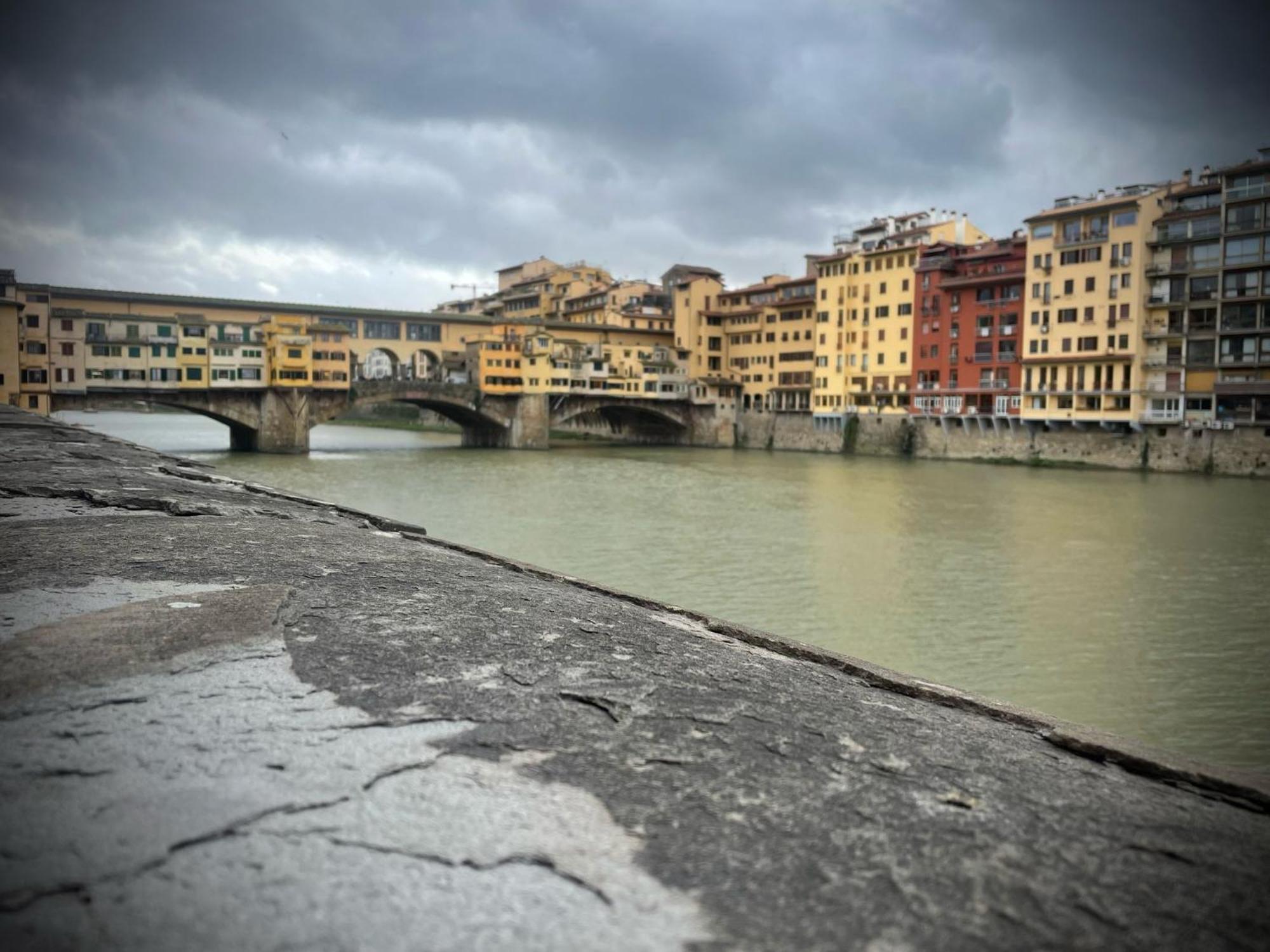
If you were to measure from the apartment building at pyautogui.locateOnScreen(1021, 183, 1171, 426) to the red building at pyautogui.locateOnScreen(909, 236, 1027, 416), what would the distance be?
1493 millimetres

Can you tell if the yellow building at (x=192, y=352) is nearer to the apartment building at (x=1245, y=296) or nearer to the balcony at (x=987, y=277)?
the balcony at (x=987, y=277)

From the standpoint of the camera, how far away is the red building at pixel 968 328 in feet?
168

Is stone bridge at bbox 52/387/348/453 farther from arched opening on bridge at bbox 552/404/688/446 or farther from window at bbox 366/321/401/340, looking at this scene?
arched opening on bridge at bbox 552/404/688/446

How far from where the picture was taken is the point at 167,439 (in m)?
56.2

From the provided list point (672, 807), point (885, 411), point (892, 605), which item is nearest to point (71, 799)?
point (672, 807)

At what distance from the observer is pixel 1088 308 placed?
46688 mm

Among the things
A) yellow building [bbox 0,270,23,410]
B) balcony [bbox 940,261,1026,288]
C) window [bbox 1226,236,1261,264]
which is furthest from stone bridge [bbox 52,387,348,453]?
window [bbox 1226,236,1261,264]

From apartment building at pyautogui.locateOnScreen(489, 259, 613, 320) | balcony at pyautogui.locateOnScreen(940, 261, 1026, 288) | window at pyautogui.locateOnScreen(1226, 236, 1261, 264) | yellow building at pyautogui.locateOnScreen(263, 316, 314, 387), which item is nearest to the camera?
window at pyautogui.locateOnScreen(1226, 236, 1261, 264)

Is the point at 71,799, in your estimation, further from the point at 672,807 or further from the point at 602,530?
the point at 602,530

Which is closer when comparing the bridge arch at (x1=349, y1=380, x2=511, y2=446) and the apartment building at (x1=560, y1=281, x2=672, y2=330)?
the bridge arch at (x1=349, y1=380, x2=511, y2=446)

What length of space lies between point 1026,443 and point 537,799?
51358 mm

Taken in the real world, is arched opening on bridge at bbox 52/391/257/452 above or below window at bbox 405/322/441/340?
below

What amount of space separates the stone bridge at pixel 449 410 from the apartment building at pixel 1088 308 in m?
24.5

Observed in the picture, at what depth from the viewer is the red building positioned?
51.1 m
